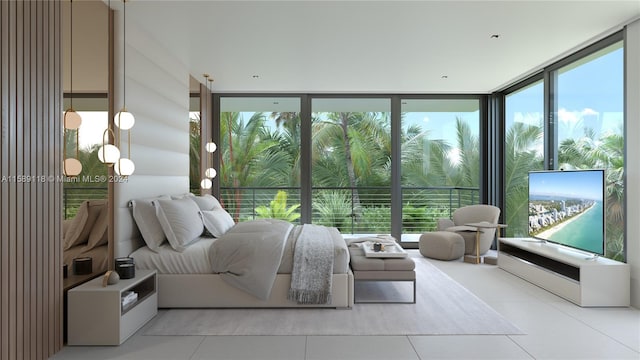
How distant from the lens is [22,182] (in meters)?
2.38

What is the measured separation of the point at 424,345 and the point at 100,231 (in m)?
2.66

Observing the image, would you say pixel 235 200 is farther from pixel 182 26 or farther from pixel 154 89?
pixel 182 26

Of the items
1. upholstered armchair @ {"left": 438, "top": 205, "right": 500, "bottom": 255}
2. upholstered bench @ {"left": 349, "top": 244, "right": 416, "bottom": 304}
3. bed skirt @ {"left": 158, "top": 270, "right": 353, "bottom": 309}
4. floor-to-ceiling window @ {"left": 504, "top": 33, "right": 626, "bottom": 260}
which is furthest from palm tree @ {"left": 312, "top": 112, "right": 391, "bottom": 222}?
→ bed skirt @ {"left": 158, "top": 270, "right": 353, "bottom": 309}

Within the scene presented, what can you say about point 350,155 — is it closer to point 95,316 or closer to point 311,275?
point 311,275

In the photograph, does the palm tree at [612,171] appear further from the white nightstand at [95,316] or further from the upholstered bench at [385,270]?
the white nightstand at [95,316]

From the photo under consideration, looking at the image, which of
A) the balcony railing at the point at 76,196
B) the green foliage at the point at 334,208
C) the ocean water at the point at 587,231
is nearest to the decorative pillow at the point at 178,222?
the balcony railing at the point at 76,196

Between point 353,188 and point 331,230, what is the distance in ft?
7.48

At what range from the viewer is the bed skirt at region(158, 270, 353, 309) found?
368 centimetres

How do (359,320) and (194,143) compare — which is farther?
(194,143)

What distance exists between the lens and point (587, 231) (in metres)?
4.03

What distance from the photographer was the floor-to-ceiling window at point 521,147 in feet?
19.0

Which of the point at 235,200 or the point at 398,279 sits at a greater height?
the point at 235,200

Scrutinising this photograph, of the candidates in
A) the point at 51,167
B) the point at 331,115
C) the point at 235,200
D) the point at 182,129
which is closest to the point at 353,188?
the point at 331,115

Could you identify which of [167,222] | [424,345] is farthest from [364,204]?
[424,345]
